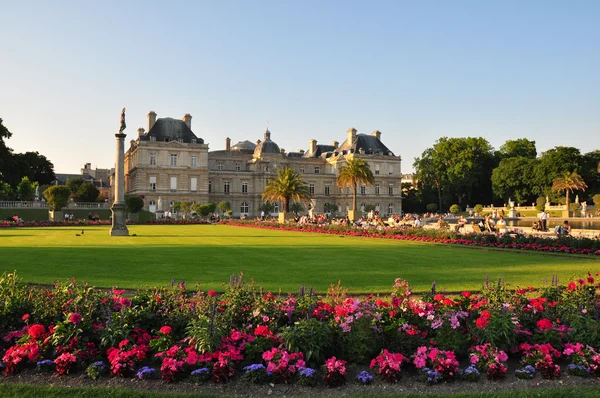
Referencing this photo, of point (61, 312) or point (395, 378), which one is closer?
point (395, 378)

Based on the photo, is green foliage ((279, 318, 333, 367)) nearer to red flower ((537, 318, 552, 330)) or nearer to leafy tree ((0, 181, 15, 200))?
red flower ((537, 318, 552, 330))

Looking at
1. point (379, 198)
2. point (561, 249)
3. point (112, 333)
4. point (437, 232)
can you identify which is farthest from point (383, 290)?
point (379, 198)

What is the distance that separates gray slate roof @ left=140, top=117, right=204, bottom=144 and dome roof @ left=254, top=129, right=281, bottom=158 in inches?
419

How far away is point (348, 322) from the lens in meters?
6.05

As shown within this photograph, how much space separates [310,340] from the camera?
5680 mm

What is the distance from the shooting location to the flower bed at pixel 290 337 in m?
5.42

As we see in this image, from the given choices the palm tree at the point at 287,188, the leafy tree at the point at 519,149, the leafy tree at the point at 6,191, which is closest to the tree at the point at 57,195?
the palm tree at the point at 287,188

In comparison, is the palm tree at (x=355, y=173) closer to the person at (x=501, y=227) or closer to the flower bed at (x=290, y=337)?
the person at (x=501, y=227)

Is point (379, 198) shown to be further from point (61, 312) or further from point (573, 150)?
point (61, 312)

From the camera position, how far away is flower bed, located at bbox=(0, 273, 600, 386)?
5.42 m

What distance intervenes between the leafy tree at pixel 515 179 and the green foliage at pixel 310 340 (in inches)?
2925

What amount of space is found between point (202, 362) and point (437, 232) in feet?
69.5

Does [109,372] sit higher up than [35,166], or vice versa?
[35,166]

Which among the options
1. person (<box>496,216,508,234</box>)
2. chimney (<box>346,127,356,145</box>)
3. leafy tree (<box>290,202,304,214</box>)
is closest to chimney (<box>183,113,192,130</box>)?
leafy tree (<box>290,202,304,214</box>)
